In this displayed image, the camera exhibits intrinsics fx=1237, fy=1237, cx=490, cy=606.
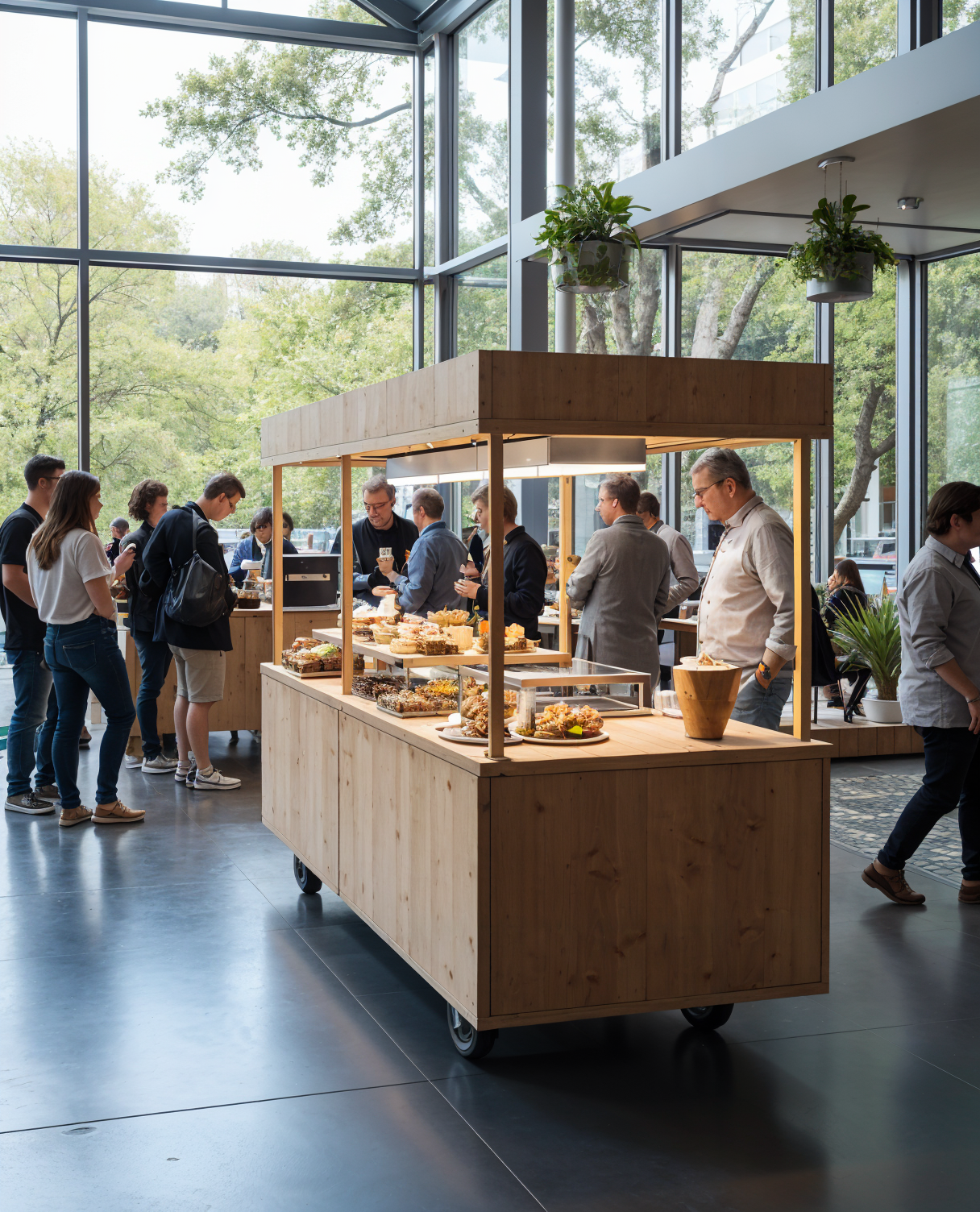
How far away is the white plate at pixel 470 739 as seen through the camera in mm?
3496

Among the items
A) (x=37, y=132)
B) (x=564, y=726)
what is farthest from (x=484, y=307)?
(x=564, y=726)

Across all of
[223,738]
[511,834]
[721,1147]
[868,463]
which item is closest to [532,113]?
[868,463]

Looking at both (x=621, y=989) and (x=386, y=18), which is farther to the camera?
(x=386, y=18)

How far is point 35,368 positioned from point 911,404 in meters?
7.40

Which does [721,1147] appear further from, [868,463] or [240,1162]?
[868,463]

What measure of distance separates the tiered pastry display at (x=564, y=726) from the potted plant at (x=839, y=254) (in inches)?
177

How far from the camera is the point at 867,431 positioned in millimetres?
10039

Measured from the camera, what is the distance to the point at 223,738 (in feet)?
29.6

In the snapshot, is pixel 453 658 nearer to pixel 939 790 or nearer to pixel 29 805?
pixel 939 790

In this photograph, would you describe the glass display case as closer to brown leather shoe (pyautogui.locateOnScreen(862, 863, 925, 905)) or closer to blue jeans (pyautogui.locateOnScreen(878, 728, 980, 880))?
blue jeans (pyautogui.locateOnScreen(878, 728, 980, 880))

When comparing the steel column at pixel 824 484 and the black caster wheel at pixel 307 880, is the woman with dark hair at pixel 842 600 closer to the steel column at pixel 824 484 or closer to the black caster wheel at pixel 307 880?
the steel column at pixel 824 484

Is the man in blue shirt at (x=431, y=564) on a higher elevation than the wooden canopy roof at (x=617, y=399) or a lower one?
lower

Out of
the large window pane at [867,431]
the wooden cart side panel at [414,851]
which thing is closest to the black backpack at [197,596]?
the wooden cart side panel at [414,851]

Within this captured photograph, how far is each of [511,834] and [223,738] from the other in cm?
614
